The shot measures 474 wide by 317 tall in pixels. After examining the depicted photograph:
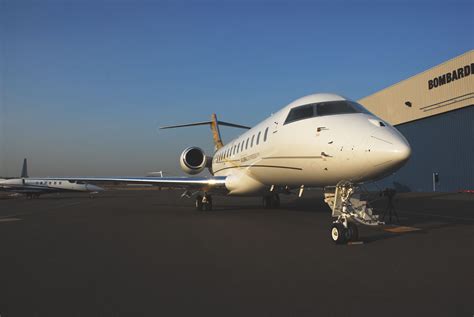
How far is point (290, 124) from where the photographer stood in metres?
8.91

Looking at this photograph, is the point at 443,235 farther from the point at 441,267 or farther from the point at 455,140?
the point at 455,140

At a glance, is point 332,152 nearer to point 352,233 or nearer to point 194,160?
point 352,233

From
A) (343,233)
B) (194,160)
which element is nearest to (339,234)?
(343,233)

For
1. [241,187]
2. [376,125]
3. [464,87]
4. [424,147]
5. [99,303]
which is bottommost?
[99,303]

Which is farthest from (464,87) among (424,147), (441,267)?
(441,267)

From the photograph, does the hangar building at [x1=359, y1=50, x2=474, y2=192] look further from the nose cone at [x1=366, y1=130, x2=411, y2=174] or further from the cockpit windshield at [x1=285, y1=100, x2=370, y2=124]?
the nose cone at [x1=366, y1=130, x2=411, y2=174]

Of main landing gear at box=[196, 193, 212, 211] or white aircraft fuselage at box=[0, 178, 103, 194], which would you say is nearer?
main landing gear at box=[196, 193, 212, 211]

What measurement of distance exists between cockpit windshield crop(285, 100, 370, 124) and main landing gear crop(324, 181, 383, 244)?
1579mm

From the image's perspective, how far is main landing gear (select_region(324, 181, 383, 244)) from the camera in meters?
7.13

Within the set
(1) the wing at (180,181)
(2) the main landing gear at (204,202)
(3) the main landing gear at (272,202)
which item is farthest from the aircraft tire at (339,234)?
(3) the main landing gear at (272,202)

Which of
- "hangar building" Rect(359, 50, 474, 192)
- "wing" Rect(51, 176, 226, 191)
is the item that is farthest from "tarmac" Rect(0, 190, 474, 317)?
"hangar building" Rect(359, 50, 474, 192)

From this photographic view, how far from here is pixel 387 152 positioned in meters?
6.08

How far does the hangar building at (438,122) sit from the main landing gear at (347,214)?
18.3 meters

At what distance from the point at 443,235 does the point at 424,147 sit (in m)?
25.5
